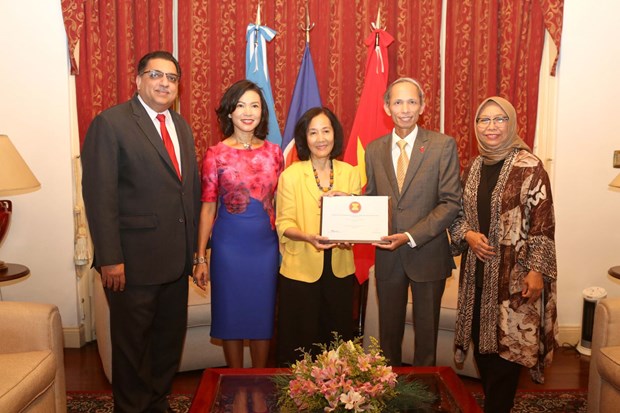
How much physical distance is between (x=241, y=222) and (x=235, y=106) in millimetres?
579

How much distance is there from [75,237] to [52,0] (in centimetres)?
162

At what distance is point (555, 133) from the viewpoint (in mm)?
4207

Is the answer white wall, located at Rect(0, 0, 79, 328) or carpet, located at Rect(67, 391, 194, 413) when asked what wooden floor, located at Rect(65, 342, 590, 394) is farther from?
white wall, located at Rect(0, 0, 79, 328)

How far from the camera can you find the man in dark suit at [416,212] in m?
2.75

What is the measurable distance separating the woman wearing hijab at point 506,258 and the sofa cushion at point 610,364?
8.4 inches

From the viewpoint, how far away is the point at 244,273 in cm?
303

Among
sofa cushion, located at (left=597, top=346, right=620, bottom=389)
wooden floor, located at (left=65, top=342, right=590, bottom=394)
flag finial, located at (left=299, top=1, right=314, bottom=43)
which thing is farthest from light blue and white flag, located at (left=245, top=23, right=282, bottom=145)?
sofa cushion, located at (left=597, top=346, right=620, bottom=389)

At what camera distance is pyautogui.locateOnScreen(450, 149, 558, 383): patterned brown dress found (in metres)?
2.59

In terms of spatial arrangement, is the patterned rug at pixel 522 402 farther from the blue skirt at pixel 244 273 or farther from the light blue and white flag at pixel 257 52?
the light blue and white flag at pixel 257 52

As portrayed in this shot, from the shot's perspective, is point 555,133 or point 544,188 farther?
point 555,133

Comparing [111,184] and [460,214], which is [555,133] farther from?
[111,184]

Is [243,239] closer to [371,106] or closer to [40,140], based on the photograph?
[371,106]

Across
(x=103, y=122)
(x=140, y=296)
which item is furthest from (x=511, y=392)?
(x=103, y=122)

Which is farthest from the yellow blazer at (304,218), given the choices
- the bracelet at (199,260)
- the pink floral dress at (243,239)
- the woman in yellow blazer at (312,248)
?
the bracelet at (199,260)
